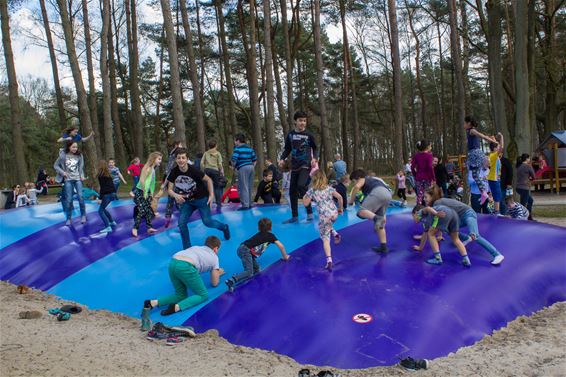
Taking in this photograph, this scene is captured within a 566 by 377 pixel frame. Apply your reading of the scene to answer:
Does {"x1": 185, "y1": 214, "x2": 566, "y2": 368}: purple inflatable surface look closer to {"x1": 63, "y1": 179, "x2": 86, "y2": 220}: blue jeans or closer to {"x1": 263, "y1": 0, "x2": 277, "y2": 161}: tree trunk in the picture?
{"x1": 63, "y1": 179, "x2": 86, "y2": 220}: blue jeans

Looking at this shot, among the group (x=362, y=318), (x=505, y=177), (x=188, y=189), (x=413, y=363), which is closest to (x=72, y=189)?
Result: (x=188, y=189)

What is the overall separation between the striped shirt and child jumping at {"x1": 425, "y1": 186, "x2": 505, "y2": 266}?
4124 millimetres

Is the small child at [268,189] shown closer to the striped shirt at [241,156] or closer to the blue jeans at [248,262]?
the striped shirt at [241,156]

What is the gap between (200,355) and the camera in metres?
4.23

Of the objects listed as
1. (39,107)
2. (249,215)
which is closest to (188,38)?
(249,215)

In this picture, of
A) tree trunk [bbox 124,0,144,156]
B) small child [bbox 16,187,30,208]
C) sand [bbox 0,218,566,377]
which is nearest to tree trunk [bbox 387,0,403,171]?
sand [bbox 0,218,566,377]

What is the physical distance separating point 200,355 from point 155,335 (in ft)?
2.51

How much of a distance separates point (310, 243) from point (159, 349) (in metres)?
2.97

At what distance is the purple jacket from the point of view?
7.48 metres

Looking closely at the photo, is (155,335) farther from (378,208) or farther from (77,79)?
(77,79)

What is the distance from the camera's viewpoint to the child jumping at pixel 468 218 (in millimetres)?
5816

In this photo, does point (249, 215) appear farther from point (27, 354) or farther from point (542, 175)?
point (542, 175)

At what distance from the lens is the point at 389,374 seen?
380 centimetres

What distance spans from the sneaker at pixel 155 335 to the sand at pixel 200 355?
0.07 metres
